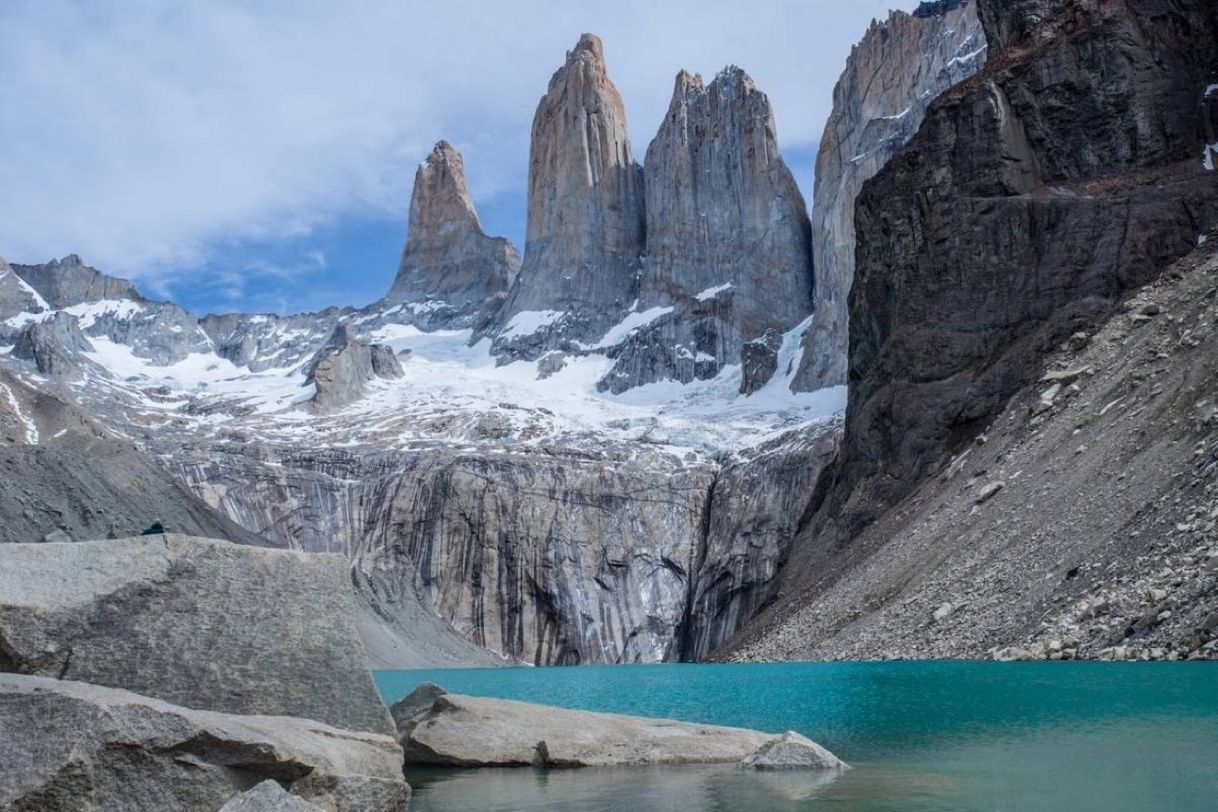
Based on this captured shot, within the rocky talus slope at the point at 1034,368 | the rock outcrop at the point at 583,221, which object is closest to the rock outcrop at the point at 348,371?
the rock outcrop at the point at 583,221

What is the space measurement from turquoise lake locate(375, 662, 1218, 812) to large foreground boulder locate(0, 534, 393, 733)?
2664 millimetres

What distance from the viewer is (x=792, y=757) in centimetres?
1781

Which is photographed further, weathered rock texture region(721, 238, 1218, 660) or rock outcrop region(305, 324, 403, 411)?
rock outcrop region(305, 324, 403, 411)

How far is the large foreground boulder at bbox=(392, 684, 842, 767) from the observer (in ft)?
63.6

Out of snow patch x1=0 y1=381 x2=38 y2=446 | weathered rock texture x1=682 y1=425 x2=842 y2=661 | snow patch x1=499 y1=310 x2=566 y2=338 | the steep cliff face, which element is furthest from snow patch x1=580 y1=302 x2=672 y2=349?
snow patch x1=0 y1=381 x2=38 y2=446

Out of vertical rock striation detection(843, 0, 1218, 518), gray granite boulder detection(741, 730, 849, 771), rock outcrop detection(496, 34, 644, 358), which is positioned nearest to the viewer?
gray granite boulder detection(741, 730, 849, 771)

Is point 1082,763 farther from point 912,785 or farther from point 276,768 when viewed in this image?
point 276,768

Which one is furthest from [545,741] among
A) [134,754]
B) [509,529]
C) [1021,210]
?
[509,529]

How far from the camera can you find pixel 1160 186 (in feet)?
239

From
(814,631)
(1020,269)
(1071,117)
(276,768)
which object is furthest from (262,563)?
(1071,117)

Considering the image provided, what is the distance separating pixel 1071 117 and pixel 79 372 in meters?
147

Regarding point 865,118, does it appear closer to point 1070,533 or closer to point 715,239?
point 715,239

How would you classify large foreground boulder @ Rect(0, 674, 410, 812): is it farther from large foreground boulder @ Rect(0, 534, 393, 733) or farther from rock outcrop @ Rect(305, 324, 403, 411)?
rock outcrop @ Rect(305, 324, 403, 411)

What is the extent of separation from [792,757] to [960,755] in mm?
2959
